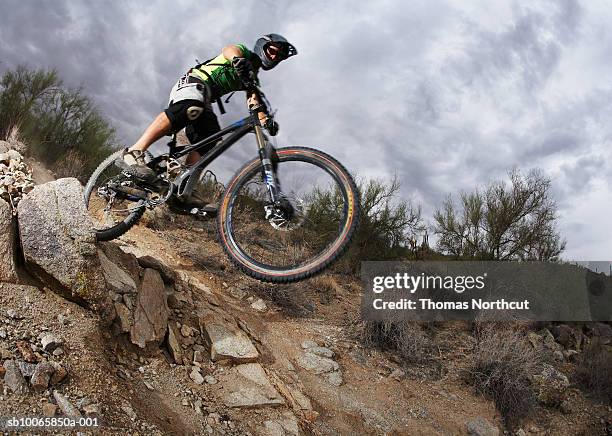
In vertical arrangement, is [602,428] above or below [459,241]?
below

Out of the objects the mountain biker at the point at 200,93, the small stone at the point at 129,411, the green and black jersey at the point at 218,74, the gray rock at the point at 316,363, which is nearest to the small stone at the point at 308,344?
the gray rock at the point at 316,363

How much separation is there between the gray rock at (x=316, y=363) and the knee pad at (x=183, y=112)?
412 centimetres

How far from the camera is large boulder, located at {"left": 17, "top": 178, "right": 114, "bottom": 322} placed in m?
4.30

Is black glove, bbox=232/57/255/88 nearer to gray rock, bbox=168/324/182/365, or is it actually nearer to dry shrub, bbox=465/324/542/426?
gray rock, bbox=168/324/182/365

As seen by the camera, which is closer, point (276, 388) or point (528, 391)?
point (276, 388)

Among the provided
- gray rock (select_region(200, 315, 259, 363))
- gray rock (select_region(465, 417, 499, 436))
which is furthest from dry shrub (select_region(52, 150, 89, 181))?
gray rock (select_region(465, 417, 499, 436))

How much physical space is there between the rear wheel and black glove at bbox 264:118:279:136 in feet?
4.95

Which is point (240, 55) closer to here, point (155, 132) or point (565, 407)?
point (155, 132)

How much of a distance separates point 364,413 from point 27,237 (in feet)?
16.4

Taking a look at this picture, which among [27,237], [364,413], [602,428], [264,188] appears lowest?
[602,428]

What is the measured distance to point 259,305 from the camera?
7801 millimetres

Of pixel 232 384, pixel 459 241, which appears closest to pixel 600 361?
pixel 459 241

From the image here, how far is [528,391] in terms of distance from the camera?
8281 millimetres

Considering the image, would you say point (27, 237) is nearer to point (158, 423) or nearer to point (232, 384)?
point (158, 423)
